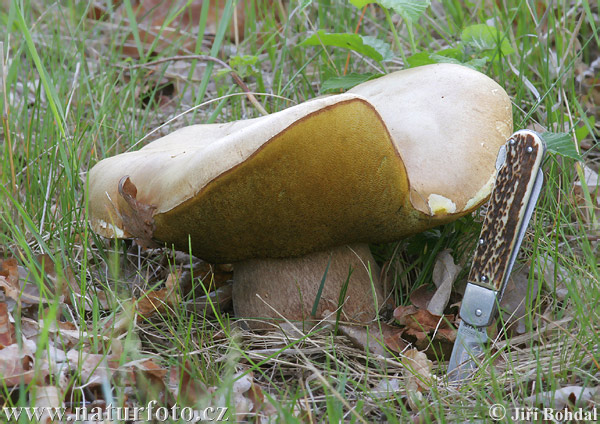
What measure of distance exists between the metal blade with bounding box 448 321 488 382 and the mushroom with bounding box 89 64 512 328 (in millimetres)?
263

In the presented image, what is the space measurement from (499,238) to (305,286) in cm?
54

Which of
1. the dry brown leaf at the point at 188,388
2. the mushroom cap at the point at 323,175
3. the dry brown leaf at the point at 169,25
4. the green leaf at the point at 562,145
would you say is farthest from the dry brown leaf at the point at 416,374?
the dry brown leaf at the point at 169,25

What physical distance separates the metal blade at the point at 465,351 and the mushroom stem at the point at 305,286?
28cm

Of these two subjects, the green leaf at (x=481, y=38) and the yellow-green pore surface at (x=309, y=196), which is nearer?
the yellow-green pore surface at (x=309, y=196)

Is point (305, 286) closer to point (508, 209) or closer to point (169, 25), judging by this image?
point (508, 209)

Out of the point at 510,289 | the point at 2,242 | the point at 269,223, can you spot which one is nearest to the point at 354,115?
the point at 269,223

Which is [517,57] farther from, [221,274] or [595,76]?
[221,274]

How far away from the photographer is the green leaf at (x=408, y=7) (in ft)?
5.74

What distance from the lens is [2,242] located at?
6.25 feet

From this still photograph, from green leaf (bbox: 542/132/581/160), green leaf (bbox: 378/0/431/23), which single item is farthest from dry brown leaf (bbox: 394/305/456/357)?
green leaf (bbox: 378/0/431/23)

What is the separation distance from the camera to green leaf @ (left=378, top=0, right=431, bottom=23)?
1750mm

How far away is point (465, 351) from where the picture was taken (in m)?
1.45

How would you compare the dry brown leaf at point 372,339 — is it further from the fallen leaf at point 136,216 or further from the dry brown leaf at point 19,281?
the dry brown leaf at point 19,281

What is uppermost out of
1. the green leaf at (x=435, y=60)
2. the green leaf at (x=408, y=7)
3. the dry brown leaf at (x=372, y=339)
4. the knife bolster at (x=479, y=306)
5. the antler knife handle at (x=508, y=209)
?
the green leaf at (x=408, y=7)
